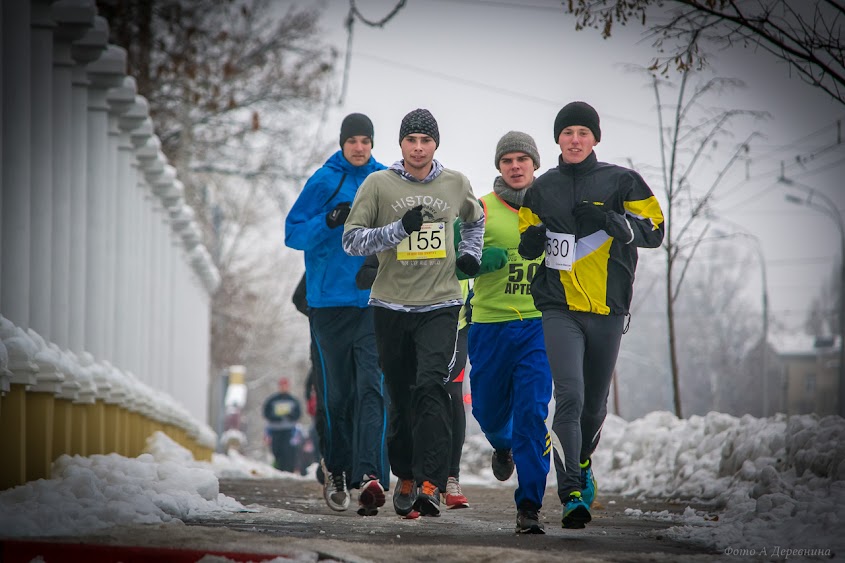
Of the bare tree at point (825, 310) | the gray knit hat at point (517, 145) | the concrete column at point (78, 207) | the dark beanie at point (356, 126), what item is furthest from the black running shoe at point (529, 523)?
the bare tree at point (825, 310)

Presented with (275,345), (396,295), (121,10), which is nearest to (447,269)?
(396,295)

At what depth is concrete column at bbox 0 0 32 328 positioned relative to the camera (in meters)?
9.13

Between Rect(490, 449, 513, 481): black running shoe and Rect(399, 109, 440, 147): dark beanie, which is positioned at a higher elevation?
Rect(399, 109, 440, 147): dark beanie

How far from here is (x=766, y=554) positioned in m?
5.83

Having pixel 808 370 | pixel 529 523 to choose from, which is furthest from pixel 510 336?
pixel 808 370

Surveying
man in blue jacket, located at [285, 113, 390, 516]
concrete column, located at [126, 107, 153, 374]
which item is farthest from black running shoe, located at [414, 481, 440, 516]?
concrete column, located at [126, 107, 153, 374]

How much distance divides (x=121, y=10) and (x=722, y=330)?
44419mm

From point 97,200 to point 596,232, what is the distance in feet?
19.3

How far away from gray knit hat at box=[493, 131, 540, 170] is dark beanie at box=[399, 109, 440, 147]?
731 mm

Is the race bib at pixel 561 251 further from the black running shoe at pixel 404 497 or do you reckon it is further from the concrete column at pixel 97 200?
the concrete column at pixel 97 200

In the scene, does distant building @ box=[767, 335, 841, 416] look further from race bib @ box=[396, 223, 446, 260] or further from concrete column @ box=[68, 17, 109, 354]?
race bib @ box=[396, 223, 446, 260]

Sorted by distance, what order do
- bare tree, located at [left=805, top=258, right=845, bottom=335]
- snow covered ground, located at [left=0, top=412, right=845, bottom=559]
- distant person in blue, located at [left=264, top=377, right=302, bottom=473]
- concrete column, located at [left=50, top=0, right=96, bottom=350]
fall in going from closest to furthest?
snow covered ground, located at [left=0, top=412, right=845, bottom=559] < concrete column, located at [left=50, top=0, right=96, bottom=350] < distant person in blue, located at [left=264, top=377, right=302, bottom=473] < bare tree, located at [left=805, top=258, right=845, bottom=335]

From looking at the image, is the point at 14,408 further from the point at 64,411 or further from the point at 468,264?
the point at 468,264

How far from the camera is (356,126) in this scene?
368 inches
